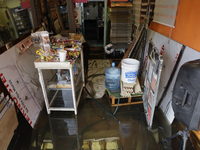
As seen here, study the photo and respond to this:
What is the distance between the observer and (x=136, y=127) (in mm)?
2270

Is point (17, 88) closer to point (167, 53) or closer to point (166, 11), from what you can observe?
point (167, 53)

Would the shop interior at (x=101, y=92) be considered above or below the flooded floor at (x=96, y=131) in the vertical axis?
above

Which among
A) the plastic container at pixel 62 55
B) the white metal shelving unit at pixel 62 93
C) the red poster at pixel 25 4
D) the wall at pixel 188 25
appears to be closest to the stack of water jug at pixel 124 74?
the white metal shelving unit at pixel 62 93

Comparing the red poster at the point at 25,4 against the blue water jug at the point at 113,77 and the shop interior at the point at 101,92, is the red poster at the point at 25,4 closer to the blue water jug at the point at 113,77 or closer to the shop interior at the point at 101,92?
the shop interior at the point at 101,92

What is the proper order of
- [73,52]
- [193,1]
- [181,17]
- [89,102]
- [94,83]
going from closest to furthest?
[193,1] → [181,17] → [73,52] → [89,102] → [94,83]

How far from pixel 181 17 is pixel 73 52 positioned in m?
1.71

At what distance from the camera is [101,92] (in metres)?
3.13

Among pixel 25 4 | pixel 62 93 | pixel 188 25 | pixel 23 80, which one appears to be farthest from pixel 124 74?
pixel 25 4

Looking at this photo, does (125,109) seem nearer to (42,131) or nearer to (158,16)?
(42,131)

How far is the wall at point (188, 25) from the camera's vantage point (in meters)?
1.74

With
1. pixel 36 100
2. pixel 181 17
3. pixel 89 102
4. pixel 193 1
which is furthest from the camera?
pixel 89 102

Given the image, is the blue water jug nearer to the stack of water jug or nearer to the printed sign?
the stack of water jug

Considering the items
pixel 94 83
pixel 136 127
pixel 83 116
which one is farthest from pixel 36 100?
pixel 136 127

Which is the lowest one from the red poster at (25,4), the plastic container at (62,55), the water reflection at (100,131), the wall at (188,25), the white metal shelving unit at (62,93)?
the water reflection at (100,131)
